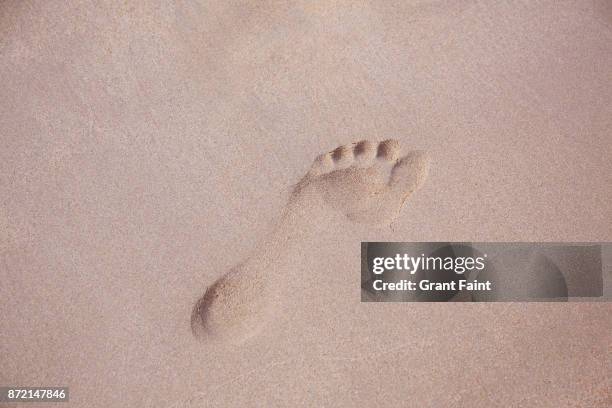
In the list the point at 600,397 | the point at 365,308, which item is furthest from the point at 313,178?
the point at 600,397

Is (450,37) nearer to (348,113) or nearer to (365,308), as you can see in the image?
(348,113)

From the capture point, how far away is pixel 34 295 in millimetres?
1273

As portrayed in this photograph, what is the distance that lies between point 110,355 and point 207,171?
0.58 metres

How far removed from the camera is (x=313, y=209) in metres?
1.28
